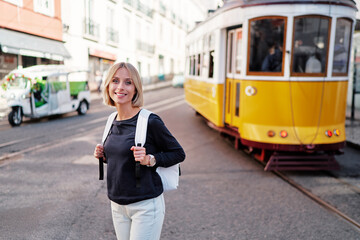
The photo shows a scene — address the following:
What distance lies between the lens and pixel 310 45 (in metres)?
5.81

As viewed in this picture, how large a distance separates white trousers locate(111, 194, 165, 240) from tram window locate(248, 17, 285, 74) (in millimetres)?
4373

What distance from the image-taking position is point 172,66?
41.1 metres

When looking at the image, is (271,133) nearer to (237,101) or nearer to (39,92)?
(237,101)

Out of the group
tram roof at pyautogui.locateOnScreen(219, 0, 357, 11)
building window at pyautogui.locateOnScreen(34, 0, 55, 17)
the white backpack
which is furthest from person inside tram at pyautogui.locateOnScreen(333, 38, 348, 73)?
building window at pyautogui.locateOnScreen(34, 0, 55, 17)

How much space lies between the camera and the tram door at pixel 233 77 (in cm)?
679

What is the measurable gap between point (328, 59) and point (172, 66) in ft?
117

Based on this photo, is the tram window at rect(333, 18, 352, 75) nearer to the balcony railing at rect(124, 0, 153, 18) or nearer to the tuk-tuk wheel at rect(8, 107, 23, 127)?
the balcony railing at rect(124, 0, 153, 18)

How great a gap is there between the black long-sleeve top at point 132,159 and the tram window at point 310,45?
4242 millimetres

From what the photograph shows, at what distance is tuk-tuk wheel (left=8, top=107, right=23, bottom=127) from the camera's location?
10.2 metres

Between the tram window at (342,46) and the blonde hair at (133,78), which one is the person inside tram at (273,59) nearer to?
the tram window at (342,46)

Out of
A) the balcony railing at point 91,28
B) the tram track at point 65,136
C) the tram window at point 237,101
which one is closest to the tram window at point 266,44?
the tram window at point 237,101

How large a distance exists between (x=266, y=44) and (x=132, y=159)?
4.55m

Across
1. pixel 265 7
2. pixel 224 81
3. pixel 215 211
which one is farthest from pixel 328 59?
pixel 215 211

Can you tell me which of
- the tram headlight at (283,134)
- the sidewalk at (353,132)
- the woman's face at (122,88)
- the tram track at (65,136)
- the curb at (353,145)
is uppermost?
the woman's face at (122,88)
